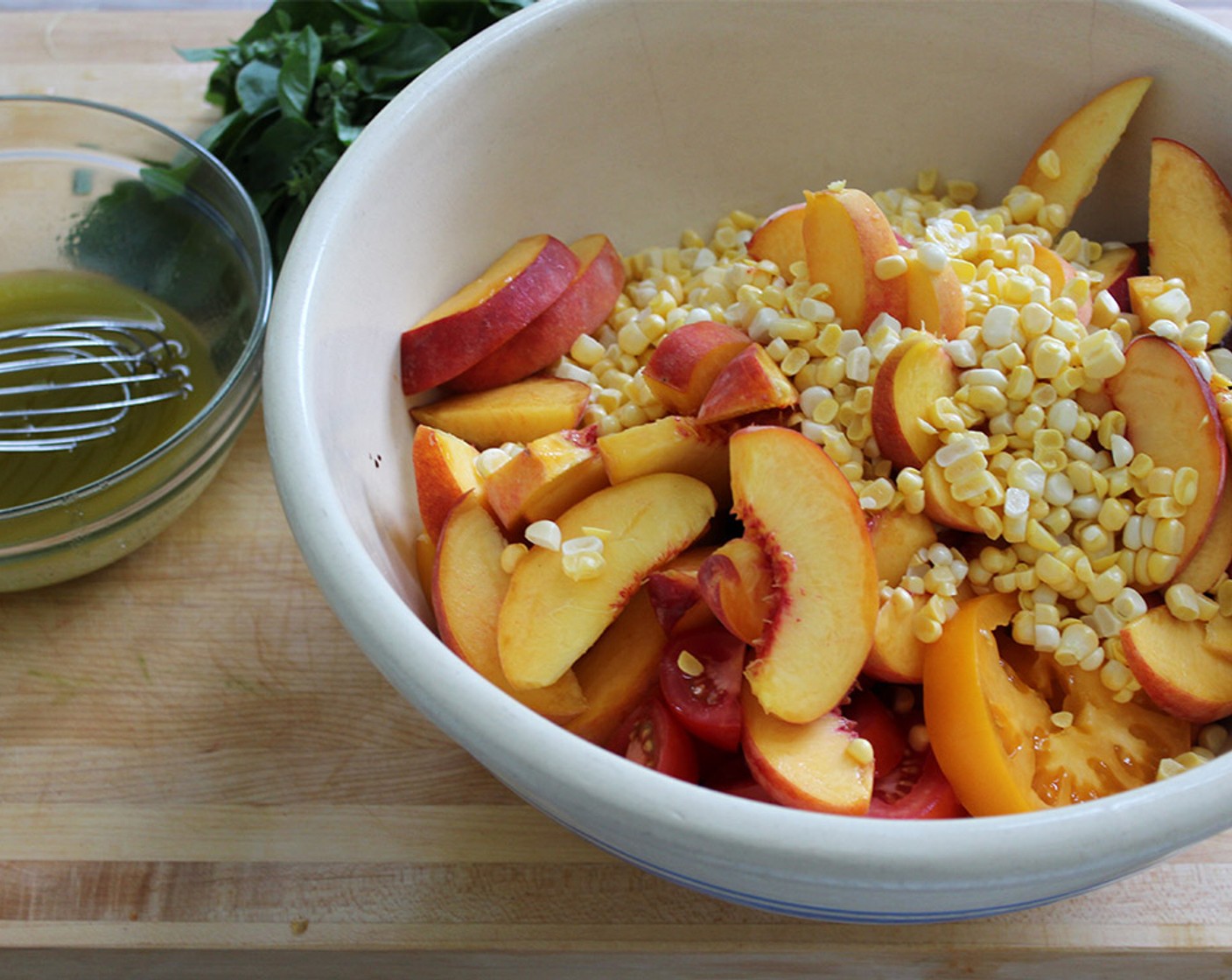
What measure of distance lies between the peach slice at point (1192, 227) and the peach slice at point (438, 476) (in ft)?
2.18

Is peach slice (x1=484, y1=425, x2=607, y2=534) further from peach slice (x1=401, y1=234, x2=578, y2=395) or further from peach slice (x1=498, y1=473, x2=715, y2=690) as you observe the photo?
peach slice (x1=401, y1=234, x2=578, y2=395)

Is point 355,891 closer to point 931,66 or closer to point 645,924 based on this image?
point 645,924

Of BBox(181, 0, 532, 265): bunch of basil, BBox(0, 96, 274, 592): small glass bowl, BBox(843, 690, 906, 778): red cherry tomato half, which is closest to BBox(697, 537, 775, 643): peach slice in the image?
BBox(843, 690, 906, 778): red cherry tomato half

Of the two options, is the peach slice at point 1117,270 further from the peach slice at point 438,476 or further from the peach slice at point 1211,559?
the peach slice at point 438,476

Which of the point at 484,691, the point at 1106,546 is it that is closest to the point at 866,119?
the point at 1106,546

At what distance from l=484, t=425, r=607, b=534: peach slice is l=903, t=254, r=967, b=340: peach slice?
30 cm

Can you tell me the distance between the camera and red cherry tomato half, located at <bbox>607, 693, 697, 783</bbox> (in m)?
0.88

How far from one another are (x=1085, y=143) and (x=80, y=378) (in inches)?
41.2

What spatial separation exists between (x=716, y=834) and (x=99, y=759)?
0.66m

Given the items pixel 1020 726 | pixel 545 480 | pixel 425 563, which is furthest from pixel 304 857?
pixel 1020 726

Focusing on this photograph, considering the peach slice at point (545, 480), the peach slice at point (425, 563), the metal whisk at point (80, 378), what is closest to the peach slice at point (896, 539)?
the peach slice at point (545, 480)

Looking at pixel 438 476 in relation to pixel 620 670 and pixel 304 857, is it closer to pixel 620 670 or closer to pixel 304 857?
pixel 620 670

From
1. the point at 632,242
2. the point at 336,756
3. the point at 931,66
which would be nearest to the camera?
the point at 336,756

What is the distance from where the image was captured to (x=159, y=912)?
1.00 metres
